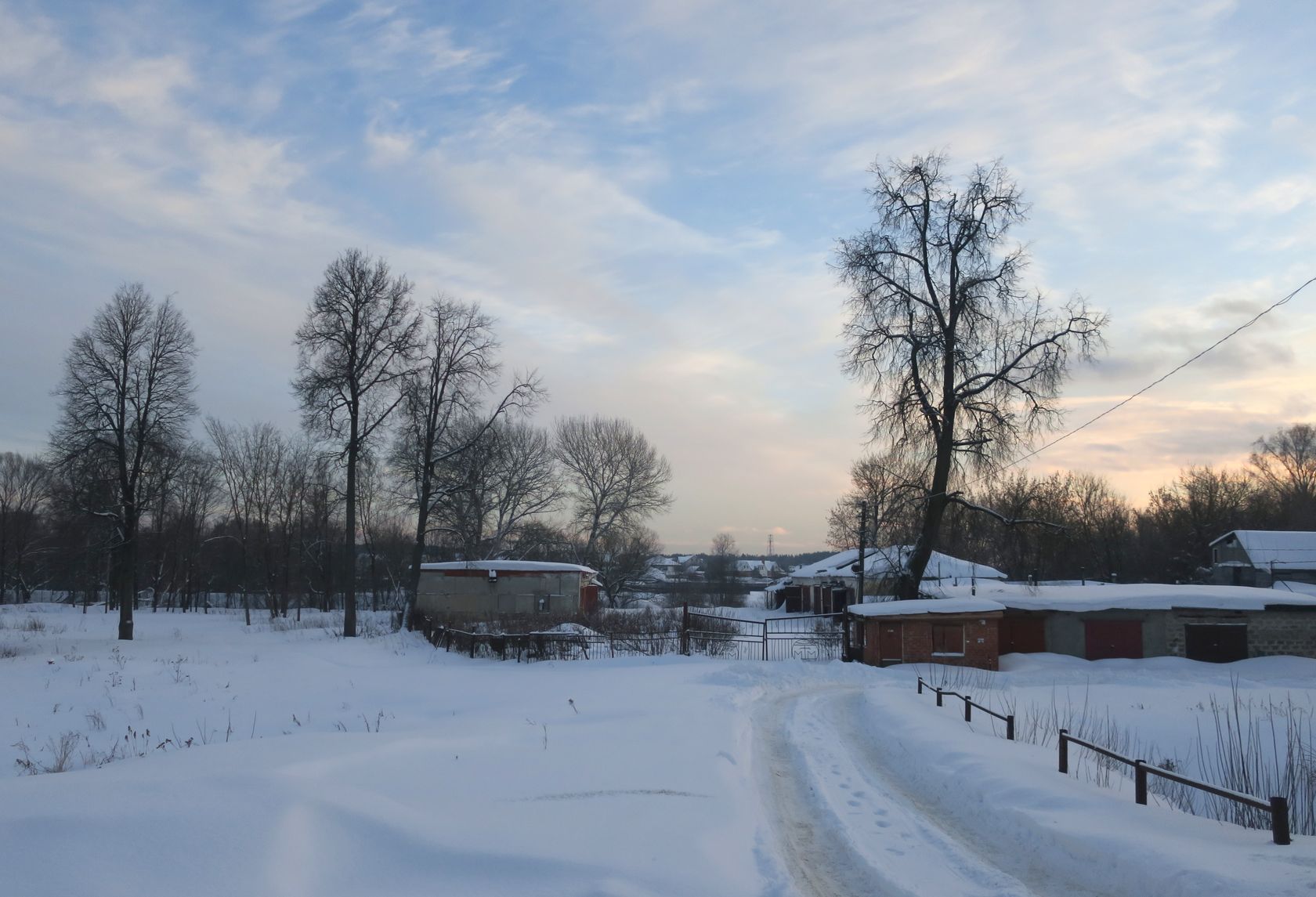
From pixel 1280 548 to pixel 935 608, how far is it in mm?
41101

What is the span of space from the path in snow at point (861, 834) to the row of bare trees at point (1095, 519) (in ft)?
59.0

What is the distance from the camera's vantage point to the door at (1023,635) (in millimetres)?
29438

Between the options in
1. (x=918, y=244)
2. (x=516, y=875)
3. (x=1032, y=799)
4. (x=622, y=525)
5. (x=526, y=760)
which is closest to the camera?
(x=516, y=875)

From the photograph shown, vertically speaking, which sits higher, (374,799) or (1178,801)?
(374,799)

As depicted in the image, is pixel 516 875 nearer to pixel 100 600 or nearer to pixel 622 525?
pixel 622 525

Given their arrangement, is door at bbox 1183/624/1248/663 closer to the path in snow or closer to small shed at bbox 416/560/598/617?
the path in snow

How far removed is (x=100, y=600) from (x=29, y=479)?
1294 centimetres

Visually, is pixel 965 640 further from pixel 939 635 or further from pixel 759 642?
pixel 759 642

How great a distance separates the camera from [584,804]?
8141mm

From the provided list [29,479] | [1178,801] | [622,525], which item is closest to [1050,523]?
[1178,801]

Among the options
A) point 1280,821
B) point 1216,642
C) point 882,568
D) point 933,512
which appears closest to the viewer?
point 1280,821

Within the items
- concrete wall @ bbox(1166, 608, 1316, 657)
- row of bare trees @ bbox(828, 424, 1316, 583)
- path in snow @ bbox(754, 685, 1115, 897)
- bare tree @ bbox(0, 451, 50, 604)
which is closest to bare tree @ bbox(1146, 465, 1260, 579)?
row of bare trees @ bbox(828, 424, 1316, 583)

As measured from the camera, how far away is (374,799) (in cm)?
691

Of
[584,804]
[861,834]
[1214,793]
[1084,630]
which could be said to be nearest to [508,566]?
[1084,630]
